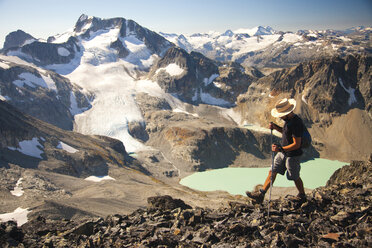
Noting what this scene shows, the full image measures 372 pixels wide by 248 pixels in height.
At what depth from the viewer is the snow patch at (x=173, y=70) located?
121 metres

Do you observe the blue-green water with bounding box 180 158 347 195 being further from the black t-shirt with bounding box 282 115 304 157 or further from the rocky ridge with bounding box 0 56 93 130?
the rocky ridge with bounding box 0 56 93 130

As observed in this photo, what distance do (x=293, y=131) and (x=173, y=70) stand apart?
11741cm

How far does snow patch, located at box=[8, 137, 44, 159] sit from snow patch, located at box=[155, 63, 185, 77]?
80867 mm

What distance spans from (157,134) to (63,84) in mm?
49692

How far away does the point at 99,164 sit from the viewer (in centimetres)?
4891

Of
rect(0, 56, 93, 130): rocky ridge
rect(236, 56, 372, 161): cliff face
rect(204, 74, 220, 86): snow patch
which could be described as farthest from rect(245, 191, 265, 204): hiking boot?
rect(204, 74, 220, 86): snow patch

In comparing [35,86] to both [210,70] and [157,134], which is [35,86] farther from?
[210,70]

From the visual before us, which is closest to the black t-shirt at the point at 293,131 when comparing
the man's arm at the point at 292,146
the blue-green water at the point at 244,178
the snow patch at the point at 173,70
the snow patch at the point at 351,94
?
the man's arm at the point at 292,146

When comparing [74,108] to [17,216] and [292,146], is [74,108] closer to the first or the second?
[17,216]

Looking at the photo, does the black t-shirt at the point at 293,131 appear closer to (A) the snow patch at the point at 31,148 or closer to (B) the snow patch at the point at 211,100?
(A) the snow patch at the point at 31,148

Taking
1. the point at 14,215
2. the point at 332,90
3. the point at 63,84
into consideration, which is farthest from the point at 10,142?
the point at 332,90

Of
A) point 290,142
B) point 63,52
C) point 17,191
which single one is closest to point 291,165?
point 290,142

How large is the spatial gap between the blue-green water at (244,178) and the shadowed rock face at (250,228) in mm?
41599

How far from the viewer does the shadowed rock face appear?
760 centimetres
